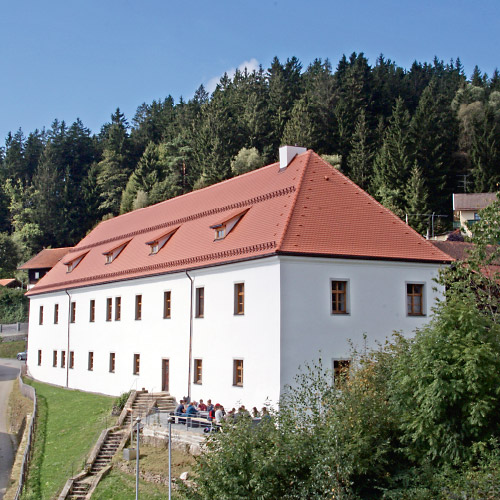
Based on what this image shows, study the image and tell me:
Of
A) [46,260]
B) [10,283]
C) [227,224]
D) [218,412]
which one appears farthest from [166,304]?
[10,283]

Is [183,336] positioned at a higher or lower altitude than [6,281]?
lower

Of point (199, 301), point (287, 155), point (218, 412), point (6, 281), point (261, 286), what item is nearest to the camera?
point (218, 412)

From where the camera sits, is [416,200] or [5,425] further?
[416,200]

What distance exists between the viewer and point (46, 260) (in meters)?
75.8

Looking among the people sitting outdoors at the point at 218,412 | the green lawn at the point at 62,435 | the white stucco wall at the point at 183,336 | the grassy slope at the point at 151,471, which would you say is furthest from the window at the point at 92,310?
the grassy slope at the point at 151,471

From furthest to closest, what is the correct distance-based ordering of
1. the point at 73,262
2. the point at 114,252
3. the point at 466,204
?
the point at 466,204 → the point at 73,262 → the point at 114,252

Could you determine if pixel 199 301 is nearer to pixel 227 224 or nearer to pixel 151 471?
pixel 227 224

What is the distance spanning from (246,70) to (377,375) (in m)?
79.8

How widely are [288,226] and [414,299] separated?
6272mm

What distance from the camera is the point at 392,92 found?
80000mm

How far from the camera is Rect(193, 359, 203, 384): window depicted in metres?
29.9

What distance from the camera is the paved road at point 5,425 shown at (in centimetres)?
3128

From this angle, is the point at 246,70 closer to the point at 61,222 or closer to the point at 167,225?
the point at 61,222

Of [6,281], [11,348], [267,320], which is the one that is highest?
[6,281]
